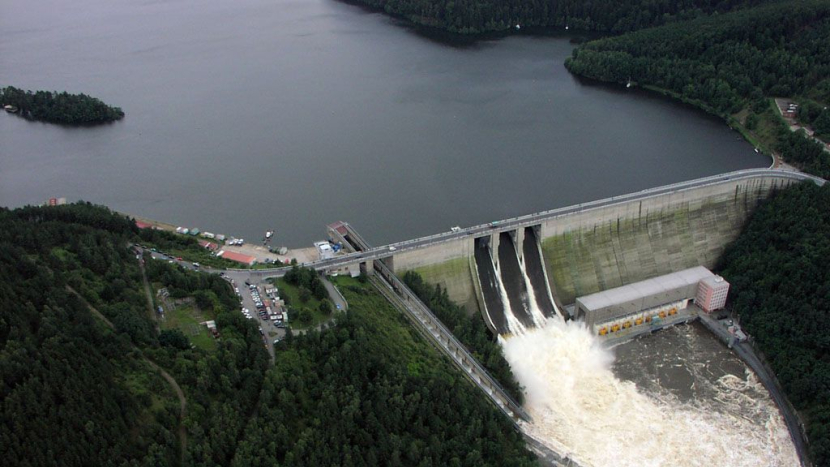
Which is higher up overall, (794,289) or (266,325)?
(266,325)

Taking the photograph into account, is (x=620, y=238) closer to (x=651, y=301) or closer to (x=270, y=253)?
(x=651, y=301)

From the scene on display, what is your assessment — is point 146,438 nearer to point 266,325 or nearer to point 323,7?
point 266,325

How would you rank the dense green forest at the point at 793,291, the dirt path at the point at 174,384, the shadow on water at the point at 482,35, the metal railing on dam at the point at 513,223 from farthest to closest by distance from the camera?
the shadow on water at the point at 482,35 < the metal railing on dam at the point at 513,223 < the dense green forest at the point at 793,291 < the dirt path at the point at 174,384

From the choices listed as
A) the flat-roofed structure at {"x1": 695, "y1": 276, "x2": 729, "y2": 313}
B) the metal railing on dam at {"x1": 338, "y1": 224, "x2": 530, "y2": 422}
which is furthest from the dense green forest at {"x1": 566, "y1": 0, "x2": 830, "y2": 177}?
the metal railing on dam at {"x1": 338, "y1": 224, "x2": 530, "y2": 422}

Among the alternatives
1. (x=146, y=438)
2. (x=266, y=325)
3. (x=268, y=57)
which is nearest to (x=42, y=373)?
(x=146, y=438)

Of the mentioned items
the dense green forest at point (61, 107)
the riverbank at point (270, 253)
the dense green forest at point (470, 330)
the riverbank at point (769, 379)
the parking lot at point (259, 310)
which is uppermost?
the dense green forest at point (61, 107)

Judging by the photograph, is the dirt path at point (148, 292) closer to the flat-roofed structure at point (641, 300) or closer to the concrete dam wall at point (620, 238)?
the concrete dam wall at point (620, 238)

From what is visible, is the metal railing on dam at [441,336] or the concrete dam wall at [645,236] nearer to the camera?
the metal railing on dam at [441,336]

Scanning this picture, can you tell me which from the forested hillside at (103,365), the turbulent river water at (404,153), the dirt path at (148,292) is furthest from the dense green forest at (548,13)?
the forested hillside at (103,365)
